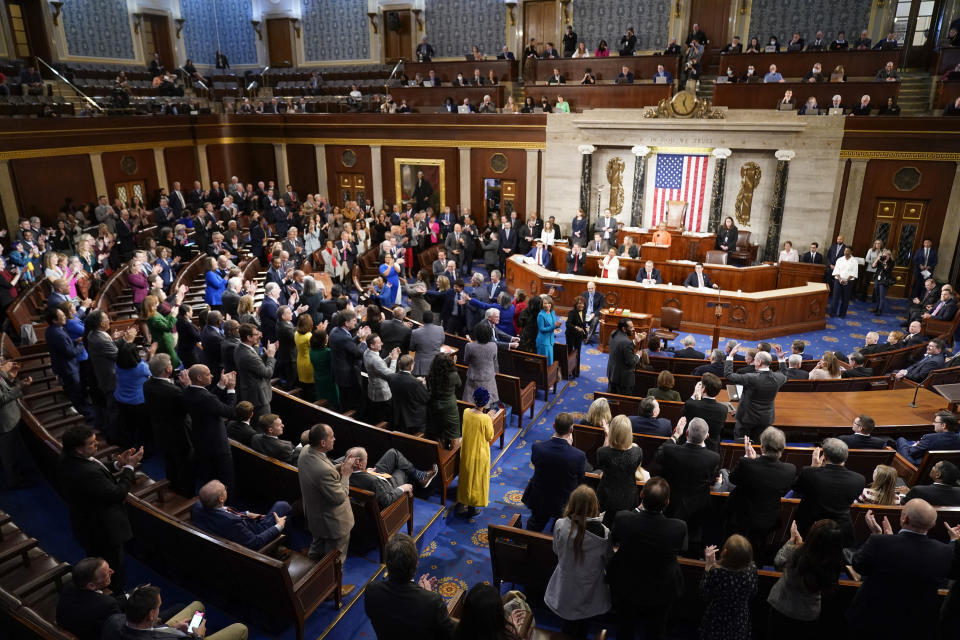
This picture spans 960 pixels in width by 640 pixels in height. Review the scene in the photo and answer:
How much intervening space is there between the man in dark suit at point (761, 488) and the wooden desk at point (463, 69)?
15398 millimetres

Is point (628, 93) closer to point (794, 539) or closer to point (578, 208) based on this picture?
point (578, 208)

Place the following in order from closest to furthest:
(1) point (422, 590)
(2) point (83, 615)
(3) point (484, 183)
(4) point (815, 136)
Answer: (1) point (422, 590), (2) point (83, 615), (4) point (815, 136), (3) point (484, 183)

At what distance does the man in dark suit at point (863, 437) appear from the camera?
5477 millimetres

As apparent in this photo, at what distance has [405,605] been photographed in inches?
117

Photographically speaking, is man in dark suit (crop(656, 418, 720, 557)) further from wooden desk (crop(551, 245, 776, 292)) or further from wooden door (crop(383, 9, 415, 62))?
wooden door (crop(383, 9, 415, 62))

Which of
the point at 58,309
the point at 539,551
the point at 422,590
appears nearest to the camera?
the point at 422,590

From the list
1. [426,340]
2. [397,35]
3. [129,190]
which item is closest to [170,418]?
[426,340]

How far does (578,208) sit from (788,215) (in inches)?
190

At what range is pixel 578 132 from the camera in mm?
15258

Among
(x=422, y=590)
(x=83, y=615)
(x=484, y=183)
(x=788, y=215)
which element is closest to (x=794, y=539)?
(x=422, y=590)

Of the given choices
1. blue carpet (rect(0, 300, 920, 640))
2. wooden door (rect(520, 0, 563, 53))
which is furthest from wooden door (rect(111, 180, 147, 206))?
wooden door (rect(520, 0, 563, 53))

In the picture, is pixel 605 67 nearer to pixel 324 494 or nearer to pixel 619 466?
pixel 619 466

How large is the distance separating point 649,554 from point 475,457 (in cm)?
226

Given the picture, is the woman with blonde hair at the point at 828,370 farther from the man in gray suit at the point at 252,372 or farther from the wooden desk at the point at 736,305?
the man in gray suit at the point at 252,372
